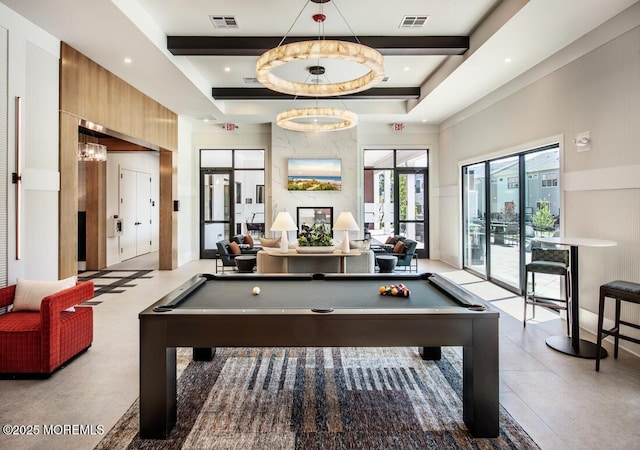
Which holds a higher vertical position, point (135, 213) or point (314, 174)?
point (314, 174)

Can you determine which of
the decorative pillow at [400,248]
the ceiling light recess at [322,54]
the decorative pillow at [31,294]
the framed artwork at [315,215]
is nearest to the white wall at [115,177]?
the framed artwork at [315,215]

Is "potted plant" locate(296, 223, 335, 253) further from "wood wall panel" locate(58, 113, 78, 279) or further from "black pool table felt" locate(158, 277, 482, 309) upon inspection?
"wood wall panel" locate(58, 113, 78, 279)

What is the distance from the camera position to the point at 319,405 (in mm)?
2861

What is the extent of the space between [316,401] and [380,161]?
28.3ft

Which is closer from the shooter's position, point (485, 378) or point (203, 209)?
point (485, 378)

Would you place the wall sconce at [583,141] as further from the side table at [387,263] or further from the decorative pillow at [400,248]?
the decorative pillow at [400,248]

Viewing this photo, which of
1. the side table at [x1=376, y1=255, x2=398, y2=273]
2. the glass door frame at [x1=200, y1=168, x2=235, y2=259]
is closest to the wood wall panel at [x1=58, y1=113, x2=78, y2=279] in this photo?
the side table at [x1=376, y1=255, x2=398, y2=273]

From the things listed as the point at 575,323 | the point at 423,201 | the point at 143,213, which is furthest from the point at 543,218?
the point at 143,213

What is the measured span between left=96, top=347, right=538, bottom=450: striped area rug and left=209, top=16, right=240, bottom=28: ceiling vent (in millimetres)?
4172

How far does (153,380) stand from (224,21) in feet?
15.0

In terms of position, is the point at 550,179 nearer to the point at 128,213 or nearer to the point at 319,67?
the point at 319,67

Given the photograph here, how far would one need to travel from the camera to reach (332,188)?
1017cm

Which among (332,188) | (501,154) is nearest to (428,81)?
(501,154)

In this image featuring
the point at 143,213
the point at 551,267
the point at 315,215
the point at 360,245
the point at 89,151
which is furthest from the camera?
the point at 143,213
